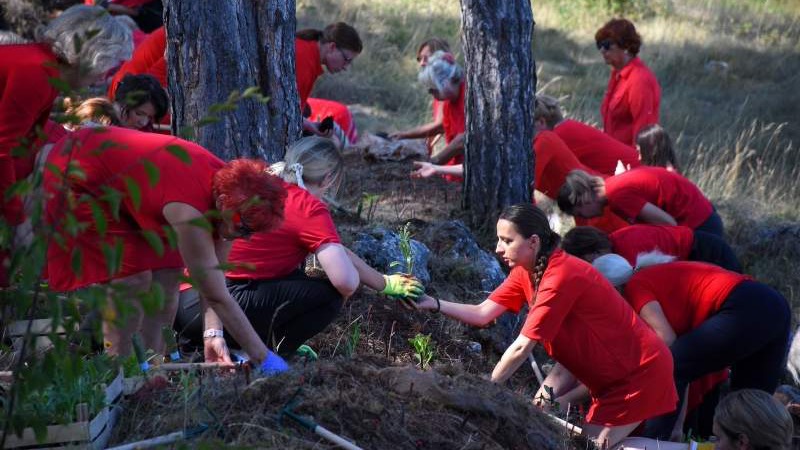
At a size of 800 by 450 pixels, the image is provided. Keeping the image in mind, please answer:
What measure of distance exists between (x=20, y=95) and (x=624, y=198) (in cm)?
393

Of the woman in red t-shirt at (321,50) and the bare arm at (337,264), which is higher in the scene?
the woman in red t-shirt at (321,50)

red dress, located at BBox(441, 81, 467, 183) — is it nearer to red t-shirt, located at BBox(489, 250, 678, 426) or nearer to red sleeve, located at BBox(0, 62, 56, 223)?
red t-shirt, located at BBox(489, 250, 678, 426)

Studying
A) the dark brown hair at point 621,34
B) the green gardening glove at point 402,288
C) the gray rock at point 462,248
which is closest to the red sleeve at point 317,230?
the green gardening glove at point 402,288

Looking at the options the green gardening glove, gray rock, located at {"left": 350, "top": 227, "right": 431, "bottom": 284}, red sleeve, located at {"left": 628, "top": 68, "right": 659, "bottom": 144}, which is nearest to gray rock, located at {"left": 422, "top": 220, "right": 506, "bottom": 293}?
gray rock, located at {"left": 350, "top": 227, "right": 431, "bottom": 284}

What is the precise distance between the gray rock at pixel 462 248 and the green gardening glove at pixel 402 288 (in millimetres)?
1686

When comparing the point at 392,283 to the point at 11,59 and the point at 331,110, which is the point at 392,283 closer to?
the point at 11,59

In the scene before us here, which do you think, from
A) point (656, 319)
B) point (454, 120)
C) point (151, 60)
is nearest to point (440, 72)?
point (454, 120)

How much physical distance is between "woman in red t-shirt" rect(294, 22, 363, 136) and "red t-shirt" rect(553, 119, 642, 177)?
1.74 m

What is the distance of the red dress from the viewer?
27.7ft

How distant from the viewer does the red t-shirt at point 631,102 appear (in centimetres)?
842

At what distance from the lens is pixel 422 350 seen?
18.0 feet

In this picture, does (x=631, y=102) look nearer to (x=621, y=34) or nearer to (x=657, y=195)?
(x=621, y=34)

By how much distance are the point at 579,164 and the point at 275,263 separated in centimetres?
349

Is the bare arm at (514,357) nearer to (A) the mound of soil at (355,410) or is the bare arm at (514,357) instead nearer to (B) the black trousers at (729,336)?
(A) the mound of soil at (355,410)
